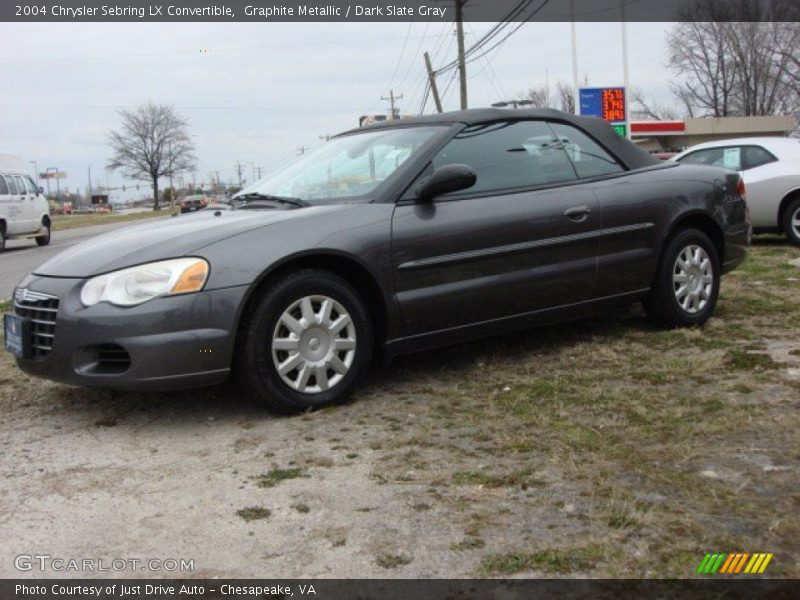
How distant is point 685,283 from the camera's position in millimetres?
5051

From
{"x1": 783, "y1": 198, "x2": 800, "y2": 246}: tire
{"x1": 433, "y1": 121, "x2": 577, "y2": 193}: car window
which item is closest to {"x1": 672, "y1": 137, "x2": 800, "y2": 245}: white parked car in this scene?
{"x1": 783, "y1": 198, "x2": 800, "y2": 246}: tire

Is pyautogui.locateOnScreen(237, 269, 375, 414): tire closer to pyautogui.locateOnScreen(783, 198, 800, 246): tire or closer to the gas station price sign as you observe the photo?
pyautogui.locateOnScreen(783, 198, 800, 246): tire

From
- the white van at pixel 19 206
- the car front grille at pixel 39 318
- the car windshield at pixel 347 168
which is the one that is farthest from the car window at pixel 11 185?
the car front grille at pixel 39 318

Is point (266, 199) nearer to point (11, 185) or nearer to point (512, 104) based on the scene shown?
point (512, 104)

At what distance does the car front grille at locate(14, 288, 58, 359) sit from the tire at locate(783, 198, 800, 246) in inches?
334

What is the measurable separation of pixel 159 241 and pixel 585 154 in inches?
105

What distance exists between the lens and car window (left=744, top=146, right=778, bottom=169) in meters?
9.36

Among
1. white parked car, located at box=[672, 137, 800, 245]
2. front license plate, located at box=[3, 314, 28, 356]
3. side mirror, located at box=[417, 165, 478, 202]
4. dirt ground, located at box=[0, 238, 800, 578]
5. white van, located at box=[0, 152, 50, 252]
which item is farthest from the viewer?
white van, located at box=[0, 152, 50, 252]

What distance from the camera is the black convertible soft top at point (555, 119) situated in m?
4.50

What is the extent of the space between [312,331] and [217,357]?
0.48m

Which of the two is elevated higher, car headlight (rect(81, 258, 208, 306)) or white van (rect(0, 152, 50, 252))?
white van (rect(0, 152, 50, 252))

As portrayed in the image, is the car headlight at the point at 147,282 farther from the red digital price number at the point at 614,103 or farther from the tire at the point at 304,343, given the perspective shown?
the red digital price number at the point at 614,103

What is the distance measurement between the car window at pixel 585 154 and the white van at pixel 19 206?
55.4 feet

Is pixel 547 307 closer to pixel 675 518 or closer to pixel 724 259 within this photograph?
pixel 724 259
